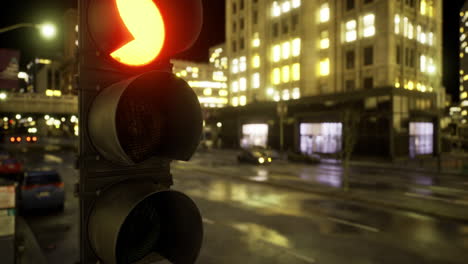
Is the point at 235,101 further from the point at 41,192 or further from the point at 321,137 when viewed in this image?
the point at 41,192

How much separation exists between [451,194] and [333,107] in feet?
84.0

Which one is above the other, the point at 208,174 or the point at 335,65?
the point at 335,65

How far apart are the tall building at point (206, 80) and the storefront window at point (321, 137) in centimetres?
9317

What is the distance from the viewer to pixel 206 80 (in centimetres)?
14050

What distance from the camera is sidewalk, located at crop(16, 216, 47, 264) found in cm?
793

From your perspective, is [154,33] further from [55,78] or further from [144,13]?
[55,78]

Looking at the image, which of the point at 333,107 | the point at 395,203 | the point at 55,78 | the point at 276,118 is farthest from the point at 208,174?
the point at 55,78

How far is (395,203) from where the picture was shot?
51.4 feet

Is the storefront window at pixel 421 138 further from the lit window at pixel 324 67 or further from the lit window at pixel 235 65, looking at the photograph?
the lit window at pixel 235 65

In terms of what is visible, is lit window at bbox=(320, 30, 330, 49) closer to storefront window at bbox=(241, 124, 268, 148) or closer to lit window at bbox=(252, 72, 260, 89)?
lit window at bbox=(252, 72, 260, 89)

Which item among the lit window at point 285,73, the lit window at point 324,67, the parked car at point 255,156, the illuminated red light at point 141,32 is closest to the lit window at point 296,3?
the lit window at point 285,73

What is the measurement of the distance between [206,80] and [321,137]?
102 m

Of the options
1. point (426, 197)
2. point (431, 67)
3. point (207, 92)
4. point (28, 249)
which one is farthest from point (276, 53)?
point (207, 92)

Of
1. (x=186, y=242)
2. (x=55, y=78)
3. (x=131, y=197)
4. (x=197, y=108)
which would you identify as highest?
(x=55, y=78)
